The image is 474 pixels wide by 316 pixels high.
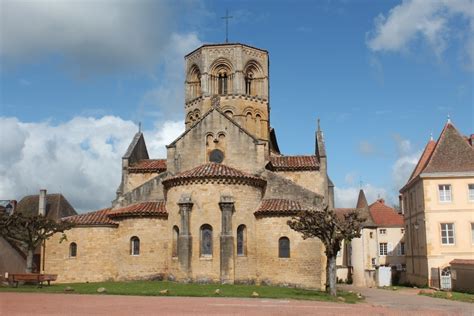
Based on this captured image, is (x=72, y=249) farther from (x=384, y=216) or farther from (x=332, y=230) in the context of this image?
(x=384, y=216)

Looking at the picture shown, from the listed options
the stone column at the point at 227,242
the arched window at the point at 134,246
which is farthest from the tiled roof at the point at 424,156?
the arched window at the point at 134,246

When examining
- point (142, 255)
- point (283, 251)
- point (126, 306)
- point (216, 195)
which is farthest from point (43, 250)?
point (126, 306)

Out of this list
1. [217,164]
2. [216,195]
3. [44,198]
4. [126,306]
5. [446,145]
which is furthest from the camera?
[44,198]

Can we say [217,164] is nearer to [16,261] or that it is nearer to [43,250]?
[43,250]

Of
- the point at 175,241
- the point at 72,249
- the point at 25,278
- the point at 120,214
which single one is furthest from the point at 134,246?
the point at 25,278

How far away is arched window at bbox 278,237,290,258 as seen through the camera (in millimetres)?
30484

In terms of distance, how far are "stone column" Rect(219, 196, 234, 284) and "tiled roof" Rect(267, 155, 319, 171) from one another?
708 centimetres

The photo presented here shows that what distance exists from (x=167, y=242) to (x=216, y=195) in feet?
16.0

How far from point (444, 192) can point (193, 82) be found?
72.9 feet

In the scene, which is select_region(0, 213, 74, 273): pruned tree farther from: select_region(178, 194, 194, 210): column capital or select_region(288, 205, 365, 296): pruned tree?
select_region(288, 205, 365, 296): pruned tree

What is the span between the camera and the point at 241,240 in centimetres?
3089

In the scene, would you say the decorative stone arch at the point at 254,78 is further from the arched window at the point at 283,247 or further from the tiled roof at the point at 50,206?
the tiled roof at the point at 50,206

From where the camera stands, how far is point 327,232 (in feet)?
79.4

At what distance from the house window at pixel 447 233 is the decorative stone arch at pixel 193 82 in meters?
22.2
